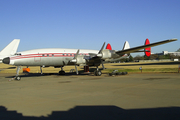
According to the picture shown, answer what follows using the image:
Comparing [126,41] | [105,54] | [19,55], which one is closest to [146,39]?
[126,41]

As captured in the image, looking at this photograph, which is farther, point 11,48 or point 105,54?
point 11,48

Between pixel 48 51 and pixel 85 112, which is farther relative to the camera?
pixel 48 51

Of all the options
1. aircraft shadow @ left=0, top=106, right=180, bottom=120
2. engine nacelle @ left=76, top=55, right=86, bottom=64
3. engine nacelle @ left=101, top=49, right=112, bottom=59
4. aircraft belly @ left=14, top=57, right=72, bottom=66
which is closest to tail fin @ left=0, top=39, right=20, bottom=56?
aircraft belly @ left=14, top=57, right=72, bottom=66

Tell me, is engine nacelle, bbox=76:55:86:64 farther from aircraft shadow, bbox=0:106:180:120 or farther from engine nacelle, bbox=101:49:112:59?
aircraft shadow, bbox=0:106:180:120

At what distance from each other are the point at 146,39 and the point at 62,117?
27.6m

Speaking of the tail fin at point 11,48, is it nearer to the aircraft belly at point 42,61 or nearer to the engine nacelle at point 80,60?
the aircraft belly at point 42,61

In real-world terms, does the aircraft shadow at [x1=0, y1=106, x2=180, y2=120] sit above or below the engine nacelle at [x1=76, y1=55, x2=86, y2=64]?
below

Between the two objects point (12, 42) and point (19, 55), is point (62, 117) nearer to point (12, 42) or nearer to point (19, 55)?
point (19, 55)

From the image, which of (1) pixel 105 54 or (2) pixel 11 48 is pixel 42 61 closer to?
(1) pixel 105 54

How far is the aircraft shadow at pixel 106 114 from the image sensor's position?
5602 millimetres

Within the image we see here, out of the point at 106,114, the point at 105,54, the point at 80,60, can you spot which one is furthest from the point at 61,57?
the point at 106,114

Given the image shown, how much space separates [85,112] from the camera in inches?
249

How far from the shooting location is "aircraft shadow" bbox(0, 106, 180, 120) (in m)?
5.60

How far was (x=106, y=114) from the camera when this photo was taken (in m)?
6.03
